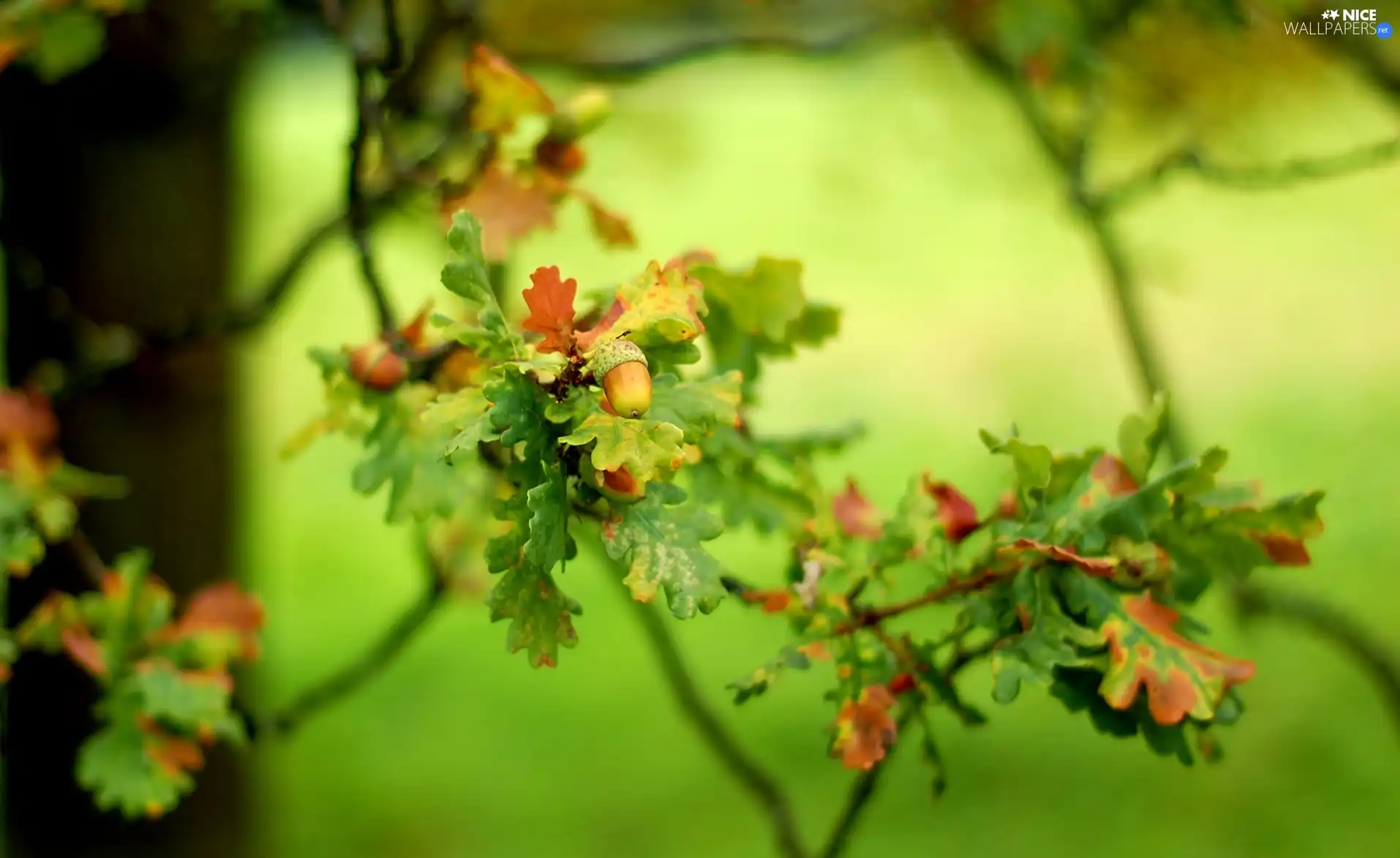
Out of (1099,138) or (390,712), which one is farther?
(390,712)

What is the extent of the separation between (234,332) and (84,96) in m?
0.56

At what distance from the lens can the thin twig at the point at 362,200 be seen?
93cm

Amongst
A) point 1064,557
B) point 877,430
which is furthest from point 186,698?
point 877,430

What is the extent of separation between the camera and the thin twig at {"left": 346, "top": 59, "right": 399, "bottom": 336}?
934 mm

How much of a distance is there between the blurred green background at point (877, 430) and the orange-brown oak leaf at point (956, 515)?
74 centimetres

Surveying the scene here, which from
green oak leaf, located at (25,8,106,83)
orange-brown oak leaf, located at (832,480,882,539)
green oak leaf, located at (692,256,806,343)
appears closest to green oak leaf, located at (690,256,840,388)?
green oak leaf, located at (692,256,806,343)

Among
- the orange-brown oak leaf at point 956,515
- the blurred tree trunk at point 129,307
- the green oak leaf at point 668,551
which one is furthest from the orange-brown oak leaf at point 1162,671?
the blurred tree trunk at point 129,307

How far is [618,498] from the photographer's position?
667 millimetres

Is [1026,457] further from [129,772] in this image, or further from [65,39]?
[65,39]

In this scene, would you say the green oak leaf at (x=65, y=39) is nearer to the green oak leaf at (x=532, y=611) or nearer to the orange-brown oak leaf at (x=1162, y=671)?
the green oak leaf at (x=532, y=611)

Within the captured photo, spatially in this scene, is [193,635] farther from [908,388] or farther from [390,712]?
[908,388]

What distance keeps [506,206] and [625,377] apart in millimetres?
349

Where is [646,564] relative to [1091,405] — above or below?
above

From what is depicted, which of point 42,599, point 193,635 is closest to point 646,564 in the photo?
point 193,635
